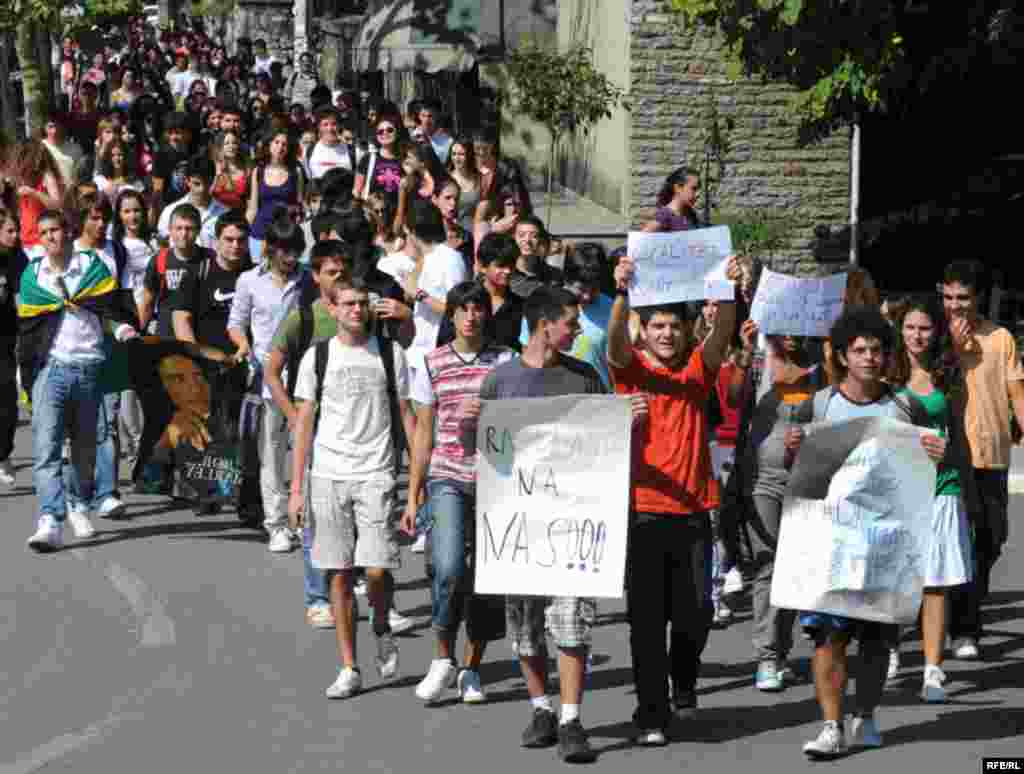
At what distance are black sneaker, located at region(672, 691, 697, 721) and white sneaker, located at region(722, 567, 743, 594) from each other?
2.36 metres

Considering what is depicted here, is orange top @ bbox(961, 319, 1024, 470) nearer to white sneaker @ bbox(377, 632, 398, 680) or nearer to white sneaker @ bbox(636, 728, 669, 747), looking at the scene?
white sneaker @ bbox(636, 728, 669, 747)

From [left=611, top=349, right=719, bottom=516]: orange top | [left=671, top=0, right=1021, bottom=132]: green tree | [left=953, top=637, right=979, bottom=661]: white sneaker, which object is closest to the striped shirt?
[left=611, top=349, right=719, bottom=516]: orange top

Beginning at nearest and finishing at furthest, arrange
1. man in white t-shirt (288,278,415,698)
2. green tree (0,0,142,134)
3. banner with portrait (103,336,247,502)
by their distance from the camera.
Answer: man in white t-shirt (288,278,415,698), banner with portrait (103,336,247,502), green tree (0,0,142,134)

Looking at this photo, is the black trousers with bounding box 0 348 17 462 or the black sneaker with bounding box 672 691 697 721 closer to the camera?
the black sneaker with bounding box 672 691 697 721

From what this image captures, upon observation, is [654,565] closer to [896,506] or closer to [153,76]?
[896,506]

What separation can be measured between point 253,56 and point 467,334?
34.1 m

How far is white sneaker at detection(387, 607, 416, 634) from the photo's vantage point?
11.2 metres

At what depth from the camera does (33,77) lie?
30188 millimetres

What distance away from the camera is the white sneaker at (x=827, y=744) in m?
8.66

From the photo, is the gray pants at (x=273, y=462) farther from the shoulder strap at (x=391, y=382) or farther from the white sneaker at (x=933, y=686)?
the white sneaker at (x=933, y=686)

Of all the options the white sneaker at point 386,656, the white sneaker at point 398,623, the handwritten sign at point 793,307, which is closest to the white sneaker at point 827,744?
the handwritten sign at point 793,307

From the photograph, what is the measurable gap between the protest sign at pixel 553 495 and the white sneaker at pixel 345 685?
91cm

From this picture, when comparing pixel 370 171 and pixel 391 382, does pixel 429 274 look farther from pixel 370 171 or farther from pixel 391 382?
pixel 370 171

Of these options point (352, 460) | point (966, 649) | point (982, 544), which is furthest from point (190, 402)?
point (966, 649)
